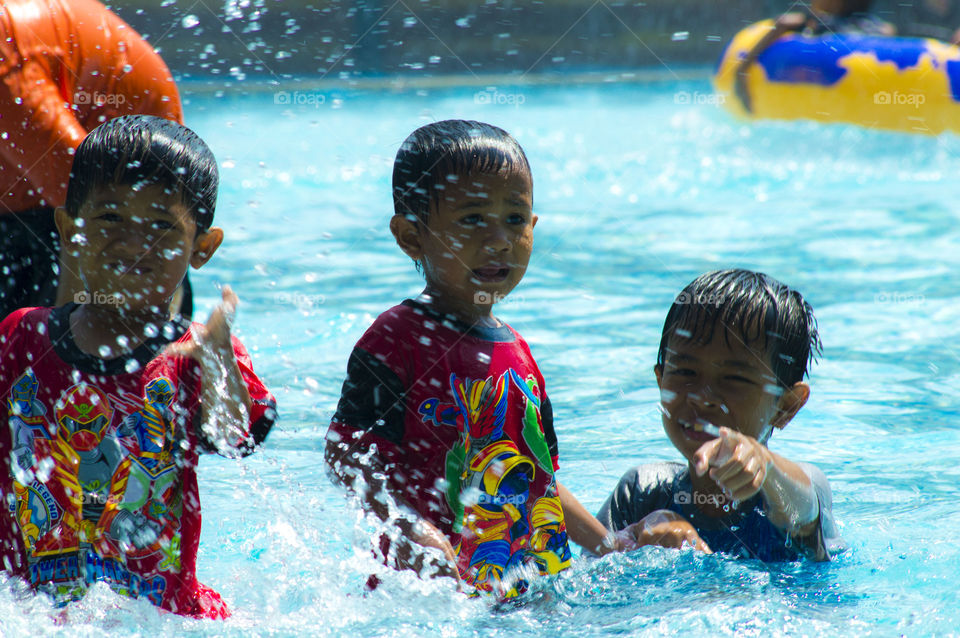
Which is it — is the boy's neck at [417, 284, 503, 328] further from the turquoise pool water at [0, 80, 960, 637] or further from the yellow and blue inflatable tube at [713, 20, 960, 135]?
the yellow and blue inflatable tube at [713, 20, 960, 135]

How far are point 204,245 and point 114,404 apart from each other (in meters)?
0.37

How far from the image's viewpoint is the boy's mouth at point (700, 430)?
7.45ft

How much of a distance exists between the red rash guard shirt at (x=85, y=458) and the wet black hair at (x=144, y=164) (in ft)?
0.86

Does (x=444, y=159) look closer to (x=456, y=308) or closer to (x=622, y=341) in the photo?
(x=456, y=308)

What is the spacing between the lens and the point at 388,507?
211 centimetres

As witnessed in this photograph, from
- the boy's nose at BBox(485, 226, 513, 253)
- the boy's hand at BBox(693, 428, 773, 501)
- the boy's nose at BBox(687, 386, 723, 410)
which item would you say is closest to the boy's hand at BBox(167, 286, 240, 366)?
the boy's nose at BBox(485, 226, 513, 253)

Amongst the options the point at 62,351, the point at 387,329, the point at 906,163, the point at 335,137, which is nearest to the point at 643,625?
the point at 387,329

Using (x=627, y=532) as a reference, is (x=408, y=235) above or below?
above

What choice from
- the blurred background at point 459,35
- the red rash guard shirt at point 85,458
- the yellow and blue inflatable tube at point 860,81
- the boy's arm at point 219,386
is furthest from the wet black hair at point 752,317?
the blurred background at point 459,35

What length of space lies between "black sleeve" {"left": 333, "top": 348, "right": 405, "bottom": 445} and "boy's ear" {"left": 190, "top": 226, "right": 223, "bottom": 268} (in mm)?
372

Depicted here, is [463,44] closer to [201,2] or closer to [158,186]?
[201,2]

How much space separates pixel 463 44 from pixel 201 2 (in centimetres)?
382

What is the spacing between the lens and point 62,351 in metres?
2.00

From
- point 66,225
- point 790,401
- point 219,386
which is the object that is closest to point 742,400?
→ point 790,401
